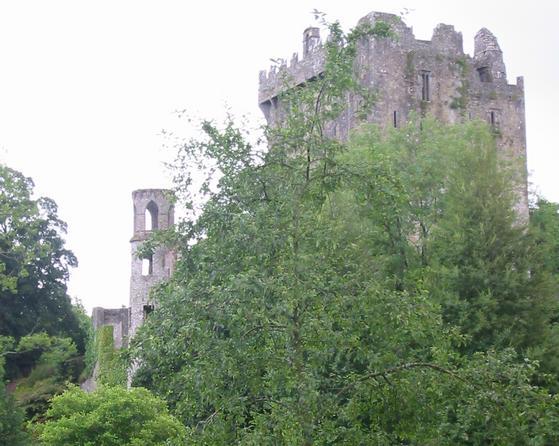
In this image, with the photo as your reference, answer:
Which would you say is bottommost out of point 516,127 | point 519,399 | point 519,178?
point 519,399

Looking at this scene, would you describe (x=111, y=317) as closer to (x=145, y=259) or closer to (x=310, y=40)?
(x=145, y=259)

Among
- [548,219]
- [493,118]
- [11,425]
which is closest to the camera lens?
[11,425]

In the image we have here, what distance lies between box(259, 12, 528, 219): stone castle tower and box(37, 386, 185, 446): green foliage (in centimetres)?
1229

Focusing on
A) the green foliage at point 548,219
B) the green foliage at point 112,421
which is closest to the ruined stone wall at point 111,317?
the green foliage at point 548,219

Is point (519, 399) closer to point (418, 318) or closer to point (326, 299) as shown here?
point (418, 318)

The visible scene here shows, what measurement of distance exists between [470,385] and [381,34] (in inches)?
177

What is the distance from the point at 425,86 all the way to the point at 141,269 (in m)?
13.6

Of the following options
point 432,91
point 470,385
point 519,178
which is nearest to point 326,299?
point 470,385

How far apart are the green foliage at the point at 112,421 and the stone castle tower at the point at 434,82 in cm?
1229

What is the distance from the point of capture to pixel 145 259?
43312 millimetres

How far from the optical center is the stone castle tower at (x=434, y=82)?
35562 mm

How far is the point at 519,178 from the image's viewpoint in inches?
1157

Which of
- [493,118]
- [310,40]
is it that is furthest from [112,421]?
[493,118]

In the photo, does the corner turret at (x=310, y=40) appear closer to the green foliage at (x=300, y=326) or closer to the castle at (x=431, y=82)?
the castle at (x=431, y=82)
